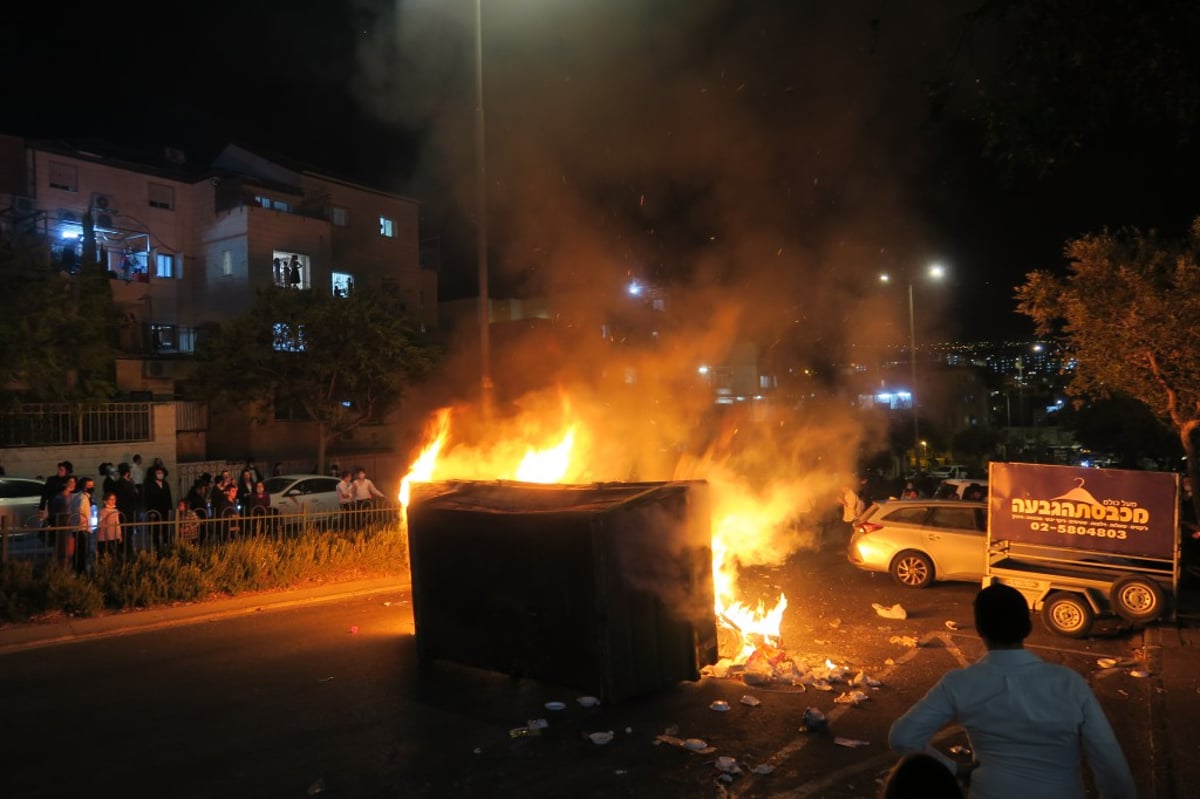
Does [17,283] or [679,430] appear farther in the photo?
[679,430]

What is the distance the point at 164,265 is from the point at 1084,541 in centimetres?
2759

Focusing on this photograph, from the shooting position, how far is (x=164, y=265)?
2731cm

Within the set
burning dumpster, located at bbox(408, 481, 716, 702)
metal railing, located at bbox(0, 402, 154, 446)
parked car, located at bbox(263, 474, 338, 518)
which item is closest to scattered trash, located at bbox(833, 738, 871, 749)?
burning dumpster, located at bbox(408, 481, 716, 702)

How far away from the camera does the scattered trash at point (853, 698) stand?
6.18m

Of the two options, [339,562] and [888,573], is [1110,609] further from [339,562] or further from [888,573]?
[339,562]

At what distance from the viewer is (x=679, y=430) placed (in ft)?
60.0

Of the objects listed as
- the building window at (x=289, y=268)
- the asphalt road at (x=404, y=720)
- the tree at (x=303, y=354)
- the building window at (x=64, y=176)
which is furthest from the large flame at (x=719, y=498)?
the building window at (x=64, y=176)

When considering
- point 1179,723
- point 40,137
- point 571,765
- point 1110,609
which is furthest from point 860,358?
point 40,137

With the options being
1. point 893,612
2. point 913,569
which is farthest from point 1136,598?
point 913,569

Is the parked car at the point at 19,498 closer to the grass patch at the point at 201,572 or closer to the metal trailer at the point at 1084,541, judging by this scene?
the grass patch at the point at 201,572

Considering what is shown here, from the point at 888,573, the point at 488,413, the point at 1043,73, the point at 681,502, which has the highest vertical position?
the point at 1043,73

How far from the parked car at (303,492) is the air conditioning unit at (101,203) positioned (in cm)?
1308

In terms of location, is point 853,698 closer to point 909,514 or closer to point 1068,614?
point 1068,614

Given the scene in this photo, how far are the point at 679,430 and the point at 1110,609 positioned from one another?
1045 cm
